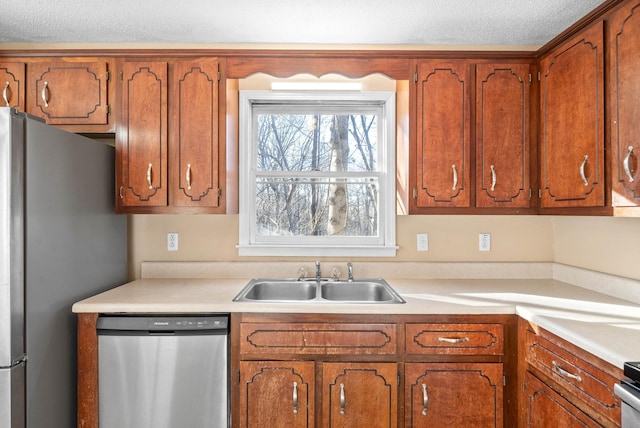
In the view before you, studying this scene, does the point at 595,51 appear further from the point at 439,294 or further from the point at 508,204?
the point at 439,294

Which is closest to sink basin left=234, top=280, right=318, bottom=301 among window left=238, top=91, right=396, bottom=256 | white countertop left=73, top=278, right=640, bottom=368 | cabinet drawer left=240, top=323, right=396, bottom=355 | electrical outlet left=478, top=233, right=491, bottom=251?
white countertop left=73, top=278, right=640, bottom=368

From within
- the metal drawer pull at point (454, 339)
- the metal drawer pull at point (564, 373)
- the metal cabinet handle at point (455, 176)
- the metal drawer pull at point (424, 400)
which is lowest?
the metal drawer pull at point (424, 400)

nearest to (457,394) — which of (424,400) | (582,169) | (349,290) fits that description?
(424,400)

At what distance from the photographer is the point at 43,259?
1.62 m

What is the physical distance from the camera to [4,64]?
2.09 m

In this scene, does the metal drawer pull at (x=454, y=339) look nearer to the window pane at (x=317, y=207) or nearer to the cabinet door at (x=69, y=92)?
the window pane at (x=317, y=207)

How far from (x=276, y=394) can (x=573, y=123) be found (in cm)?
193

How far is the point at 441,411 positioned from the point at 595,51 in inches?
70.5

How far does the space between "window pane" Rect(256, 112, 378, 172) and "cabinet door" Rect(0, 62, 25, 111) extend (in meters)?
1.35

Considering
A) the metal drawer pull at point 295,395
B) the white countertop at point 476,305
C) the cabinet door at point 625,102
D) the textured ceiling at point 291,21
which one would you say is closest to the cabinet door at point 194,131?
the textured ceiling at point 291,21

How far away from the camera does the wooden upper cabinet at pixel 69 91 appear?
209 centimetres

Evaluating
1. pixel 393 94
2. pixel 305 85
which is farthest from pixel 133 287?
pixel 393 94

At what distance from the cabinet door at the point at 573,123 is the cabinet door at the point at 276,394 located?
153 cm

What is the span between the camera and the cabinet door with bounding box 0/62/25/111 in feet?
6.84
